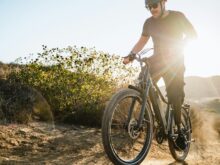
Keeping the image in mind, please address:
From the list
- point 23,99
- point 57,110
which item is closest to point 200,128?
point 57,110

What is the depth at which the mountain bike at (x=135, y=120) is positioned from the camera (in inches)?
174

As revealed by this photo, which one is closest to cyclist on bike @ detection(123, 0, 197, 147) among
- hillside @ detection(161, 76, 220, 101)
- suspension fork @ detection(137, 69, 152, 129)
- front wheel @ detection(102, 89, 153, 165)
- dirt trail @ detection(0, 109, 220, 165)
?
suspension fork @ detection(137, 69, 152, 129)

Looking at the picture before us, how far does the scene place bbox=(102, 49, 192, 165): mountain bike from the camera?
441 centimetres

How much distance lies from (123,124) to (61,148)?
159cm

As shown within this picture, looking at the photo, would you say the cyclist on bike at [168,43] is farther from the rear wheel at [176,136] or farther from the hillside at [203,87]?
the hillside at [203,87]

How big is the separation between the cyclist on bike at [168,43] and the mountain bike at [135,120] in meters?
0.25

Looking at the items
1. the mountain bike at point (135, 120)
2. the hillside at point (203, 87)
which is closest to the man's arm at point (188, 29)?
the mountain bike at point (135, 120)

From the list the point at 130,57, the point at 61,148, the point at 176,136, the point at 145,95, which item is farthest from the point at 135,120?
the point at 61,148

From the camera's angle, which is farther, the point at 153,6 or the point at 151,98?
the point at 153,6

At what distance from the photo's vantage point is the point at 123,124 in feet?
15.4

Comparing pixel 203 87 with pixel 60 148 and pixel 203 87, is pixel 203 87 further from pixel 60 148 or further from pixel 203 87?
pixel 60 148

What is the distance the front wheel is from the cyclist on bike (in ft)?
2.41

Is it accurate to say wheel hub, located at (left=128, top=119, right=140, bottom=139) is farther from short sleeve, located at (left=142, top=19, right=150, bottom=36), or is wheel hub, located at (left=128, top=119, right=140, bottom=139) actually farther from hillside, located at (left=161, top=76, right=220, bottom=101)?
hillside, located at (left=161, top=76, right=220, bottom=101)

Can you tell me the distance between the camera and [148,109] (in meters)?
5.02
